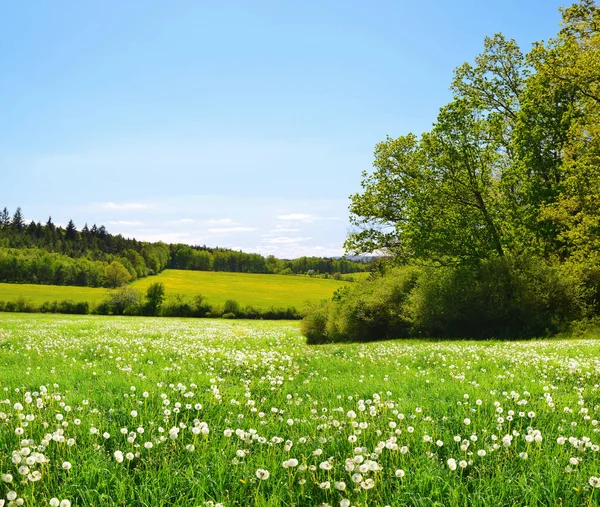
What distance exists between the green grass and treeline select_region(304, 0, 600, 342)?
55.8 metres

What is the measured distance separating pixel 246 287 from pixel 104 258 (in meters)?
59.6

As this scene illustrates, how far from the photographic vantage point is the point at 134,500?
309 centimetres

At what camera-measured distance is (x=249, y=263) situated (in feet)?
537

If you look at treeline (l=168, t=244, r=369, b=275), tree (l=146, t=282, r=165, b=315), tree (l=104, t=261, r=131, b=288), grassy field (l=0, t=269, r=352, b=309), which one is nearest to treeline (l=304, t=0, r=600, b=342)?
grassy field (l=0, t=269, r=352, b=309)

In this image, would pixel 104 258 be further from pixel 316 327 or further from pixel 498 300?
pixel 498 300

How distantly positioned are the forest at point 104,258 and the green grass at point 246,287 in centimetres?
808

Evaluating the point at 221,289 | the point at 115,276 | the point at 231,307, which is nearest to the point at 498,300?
the point at 231,307

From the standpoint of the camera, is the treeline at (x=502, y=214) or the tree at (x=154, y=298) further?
the tree at (x=154, y=298)

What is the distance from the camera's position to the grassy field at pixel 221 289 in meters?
92.8

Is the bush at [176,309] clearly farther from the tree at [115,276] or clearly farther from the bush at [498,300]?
the bush at [498,300]

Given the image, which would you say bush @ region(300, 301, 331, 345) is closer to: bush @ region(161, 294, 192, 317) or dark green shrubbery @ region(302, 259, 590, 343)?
dark green shrubbery @ region(302, 259, 590, 343)

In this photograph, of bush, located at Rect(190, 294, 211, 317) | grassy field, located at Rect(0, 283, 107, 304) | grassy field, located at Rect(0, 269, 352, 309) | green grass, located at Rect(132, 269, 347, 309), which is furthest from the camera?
green grass, located at Rect(132, 269, 347, 309)

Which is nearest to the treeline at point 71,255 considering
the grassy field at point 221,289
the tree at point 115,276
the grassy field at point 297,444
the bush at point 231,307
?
the tree at point 115,276

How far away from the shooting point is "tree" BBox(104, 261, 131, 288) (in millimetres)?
120188
